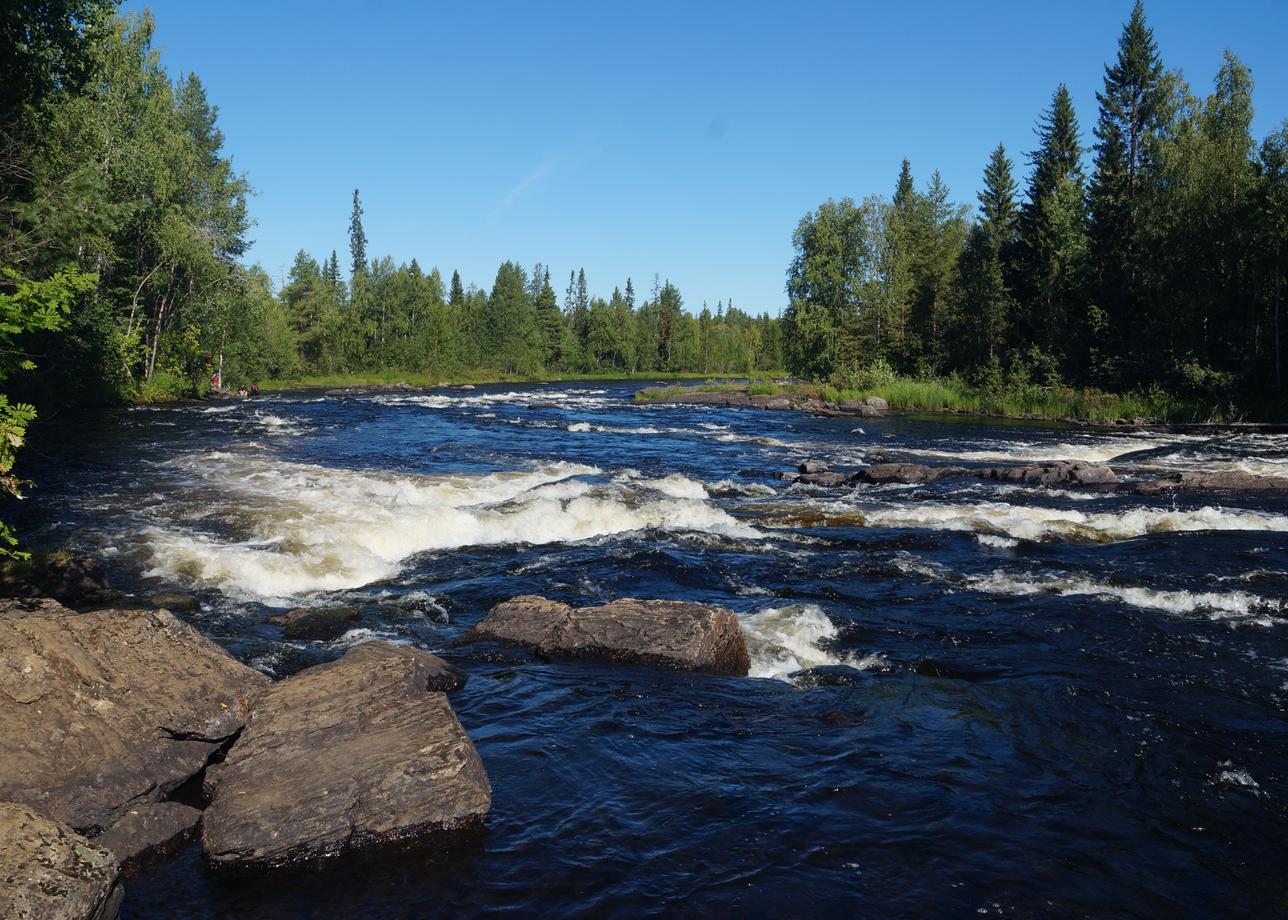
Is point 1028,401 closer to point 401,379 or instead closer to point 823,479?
point 823,479

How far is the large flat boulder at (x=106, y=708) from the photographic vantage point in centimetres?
586

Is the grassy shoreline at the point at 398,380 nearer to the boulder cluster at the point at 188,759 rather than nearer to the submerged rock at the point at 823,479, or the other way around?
the submerged rock at the point at 823,479

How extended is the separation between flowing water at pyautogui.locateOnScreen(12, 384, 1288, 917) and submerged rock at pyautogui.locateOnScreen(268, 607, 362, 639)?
0.30m

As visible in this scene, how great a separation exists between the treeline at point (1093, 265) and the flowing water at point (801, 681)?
28.3 m

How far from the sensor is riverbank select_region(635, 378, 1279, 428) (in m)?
39.8

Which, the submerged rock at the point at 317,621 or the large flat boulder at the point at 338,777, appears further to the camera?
the submerged rock at the point at 317,621

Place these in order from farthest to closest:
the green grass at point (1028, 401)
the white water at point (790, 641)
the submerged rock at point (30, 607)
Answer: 1. the green grass at point (1028, 401)
2. the white water at point (790, 641)
3. the submerged rock at point (30, 607)

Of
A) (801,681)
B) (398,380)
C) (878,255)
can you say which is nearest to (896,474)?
(801,681)

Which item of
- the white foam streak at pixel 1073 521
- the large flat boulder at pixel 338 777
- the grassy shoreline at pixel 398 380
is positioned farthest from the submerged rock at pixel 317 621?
the grassy shoreline at pixel 398 380

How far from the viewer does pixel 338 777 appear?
607cm

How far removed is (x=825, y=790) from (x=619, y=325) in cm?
12842

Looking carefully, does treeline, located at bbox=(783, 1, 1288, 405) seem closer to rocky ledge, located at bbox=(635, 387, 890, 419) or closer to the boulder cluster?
rocky ledge, located at bbox=(635, 387, 890, 419)

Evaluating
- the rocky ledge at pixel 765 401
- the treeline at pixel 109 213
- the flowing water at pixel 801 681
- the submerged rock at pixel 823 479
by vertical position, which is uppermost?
the treeline at pixel 109 213

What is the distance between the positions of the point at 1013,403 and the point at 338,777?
160 feet
